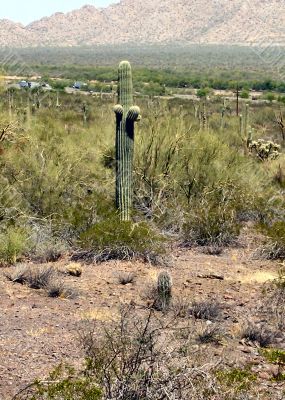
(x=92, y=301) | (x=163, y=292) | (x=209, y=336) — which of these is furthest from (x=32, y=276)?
(x=209, y=336)

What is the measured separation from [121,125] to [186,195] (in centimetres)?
292

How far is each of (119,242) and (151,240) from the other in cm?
65

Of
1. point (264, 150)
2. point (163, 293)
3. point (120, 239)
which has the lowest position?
point (163, 293)

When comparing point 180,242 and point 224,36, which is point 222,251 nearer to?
point 180,242

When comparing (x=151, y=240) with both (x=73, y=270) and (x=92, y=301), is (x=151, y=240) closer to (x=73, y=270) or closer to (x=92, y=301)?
(x=73, y=270)

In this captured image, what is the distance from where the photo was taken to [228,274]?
39.4ft

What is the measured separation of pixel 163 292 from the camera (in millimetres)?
9789

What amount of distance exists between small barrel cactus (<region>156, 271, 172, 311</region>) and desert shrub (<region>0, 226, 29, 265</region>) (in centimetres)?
369

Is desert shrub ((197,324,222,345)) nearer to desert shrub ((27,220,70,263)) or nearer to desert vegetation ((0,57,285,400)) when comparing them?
desert vegetation ((0,57,285,400))

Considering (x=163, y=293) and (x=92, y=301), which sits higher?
(x=163, y=293)

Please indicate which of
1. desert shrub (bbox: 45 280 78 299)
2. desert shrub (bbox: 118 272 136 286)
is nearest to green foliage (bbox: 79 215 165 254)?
desert shrub (bbox: 118 272 136 286)

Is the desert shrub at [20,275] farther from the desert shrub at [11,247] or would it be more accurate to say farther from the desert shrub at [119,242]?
the desert shrub at [119,242]

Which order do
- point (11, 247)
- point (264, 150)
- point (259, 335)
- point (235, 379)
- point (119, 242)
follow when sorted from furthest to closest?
1. point (264, 150)
2. point (119, 242)
3. point (11, 247)
4. point (259, 335)
5. point (235, 379)

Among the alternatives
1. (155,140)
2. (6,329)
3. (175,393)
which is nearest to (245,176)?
(155,140)
